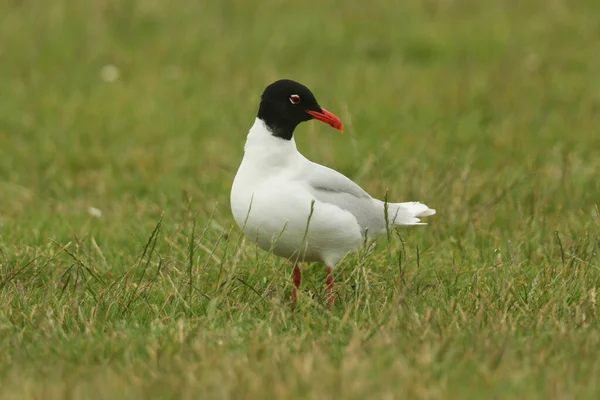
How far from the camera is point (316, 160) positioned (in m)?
8.04

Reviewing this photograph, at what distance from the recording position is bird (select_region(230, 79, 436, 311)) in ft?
16.7

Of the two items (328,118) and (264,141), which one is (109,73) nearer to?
(328,118)

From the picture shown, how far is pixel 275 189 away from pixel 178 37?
6878 millimetres

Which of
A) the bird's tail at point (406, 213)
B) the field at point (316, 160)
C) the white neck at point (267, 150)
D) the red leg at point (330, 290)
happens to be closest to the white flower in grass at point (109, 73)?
the field at point (316, 160)

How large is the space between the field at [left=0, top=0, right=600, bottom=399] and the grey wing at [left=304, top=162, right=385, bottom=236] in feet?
0.90

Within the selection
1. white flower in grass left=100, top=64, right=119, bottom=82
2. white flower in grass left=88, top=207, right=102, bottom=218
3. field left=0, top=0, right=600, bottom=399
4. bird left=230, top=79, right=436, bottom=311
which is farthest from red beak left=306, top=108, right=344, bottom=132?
white flower in grass left=100, top=64, right=119, bottom=82

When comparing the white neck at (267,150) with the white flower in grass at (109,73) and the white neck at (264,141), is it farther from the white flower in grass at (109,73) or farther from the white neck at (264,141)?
the white flower in grass at (109,73)

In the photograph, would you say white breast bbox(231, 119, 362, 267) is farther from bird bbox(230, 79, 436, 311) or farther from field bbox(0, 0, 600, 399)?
field bbox(0, 0, 600, 399)

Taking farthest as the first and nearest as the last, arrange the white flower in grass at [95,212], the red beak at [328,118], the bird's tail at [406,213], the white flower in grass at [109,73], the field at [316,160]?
1. the white flower in grass at [109,73]
2. the white flower in grass at [95,212]
3. the bird's tail at [406,213]
4. the red beak at [328,118]
5. the field at [316,160]

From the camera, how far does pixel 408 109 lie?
32.3ft

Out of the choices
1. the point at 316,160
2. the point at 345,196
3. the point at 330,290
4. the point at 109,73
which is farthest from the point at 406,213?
the point at 109,73

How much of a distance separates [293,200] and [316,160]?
295 centimetres

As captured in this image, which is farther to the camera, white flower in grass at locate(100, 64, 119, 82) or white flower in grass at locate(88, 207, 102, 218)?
white flower in grass at locate(100, 64, 119, 82)

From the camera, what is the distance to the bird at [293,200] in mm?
5102
